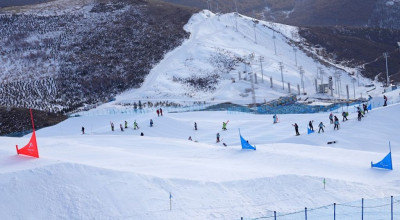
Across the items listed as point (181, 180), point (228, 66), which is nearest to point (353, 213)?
point (181, 180)

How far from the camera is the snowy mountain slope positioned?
70250 millimetres

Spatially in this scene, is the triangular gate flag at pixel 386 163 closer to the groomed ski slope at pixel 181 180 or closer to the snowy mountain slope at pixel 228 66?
the groomed ski slope at pixel 181 180

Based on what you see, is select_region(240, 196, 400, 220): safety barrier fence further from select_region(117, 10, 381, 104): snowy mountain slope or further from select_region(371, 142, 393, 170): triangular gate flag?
select_region(117, 10, 381, 104): snowy mountain slope

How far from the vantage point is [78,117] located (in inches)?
1994

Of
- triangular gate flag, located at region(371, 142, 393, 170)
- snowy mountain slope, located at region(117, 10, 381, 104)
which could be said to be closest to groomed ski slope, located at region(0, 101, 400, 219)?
triangular gate flag, located at region(371, 142, 393, 170)

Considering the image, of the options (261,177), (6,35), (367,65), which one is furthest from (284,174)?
(6,35)

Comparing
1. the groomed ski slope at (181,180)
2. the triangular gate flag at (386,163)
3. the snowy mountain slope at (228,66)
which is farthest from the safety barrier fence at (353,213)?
the snowy mountain slope at (228,66)

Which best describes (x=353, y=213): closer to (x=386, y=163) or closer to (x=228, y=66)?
(x=386, y=163)

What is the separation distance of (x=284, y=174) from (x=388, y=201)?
14.7ft

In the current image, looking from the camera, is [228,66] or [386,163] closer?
[386,163]

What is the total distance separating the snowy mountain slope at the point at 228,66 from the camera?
70250 millimetres

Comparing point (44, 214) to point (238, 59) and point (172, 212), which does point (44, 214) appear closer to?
point (172, 212)

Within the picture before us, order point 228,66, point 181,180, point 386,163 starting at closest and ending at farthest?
point 181,180, point 386,163, point 228,66

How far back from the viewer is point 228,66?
81.6 m
